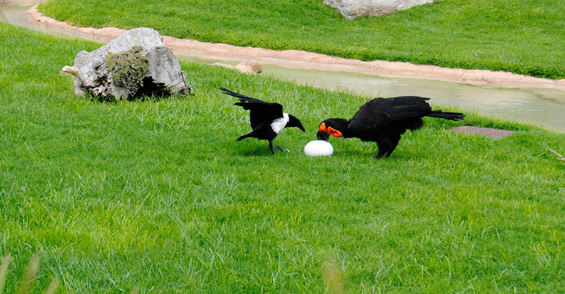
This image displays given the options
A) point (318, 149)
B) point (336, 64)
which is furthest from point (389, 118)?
point (336, 64)

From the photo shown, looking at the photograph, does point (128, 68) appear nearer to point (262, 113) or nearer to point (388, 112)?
point (262, 113)

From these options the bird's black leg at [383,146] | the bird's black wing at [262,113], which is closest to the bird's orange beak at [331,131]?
the bird's black leg at [383,146]

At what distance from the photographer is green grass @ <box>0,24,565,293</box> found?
11.5 feet

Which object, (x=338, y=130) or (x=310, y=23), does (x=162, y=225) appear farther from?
(x=310, y=23)

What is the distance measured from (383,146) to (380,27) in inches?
601

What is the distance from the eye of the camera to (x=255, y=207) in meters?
4.67

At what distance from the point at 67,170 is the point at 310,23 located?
54.8ft

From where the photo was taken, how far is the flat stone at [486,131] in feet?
26.0

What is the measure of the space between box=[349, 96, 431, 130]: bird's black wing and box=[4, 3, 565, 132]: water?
14.7 ft

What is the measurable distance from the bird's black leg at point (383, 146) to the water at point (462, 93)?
14.8 feet

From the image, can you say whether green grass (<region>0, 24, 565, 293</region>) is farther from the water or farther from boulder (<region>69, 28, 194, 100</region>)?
the water

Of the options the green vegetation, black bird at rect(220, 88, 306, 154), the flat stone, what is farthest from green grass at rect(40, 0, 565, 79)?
black bird at rect(220, 88, 306, 154)

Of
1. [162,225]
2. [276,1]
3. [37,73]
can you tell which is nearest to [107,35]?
[276,1]

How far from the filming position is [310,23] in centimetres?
2095
